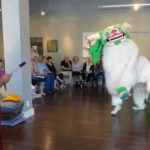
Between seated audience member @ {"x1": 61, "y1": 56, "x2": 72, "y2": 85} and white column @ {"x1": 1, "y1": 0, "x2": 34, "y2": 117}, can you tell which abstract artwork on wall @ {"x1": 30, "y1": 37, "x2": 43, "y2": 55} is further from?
white column @ {"x1": 1, "y1": 0, "x2": 34, "y2": 117}

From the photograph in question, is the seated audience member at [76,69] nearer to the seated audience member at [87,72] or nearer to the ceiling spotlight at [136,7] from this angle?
the seated audience member at [87,72]

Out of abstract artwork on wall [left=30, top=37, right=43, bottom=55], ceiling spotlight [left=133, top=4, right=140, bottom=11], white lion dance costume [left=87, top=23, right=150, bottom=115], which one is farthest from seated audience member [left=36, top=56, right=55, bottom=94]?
ceiling spotlight [left=133, top=4, right=140, bottom=11]

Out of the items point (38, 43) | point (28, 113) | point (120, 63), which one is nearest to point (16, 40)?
point (28, 113)

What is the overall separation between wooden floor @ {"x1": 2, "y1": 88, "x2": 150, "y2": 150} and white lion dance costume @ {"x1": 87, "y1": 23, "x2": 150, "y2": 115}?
42 centimetres

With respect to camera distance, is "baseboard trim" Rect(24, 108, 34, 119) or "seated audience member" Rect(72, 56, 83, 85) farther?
"seated audience member" Rect(72, 56, 83, 85)

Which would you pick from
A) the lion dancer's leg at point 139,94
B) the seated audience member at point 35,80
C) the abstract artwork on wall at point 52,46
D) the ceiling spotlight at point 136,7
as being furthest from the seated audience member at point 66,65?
the lion dancer's leg at point 139,94

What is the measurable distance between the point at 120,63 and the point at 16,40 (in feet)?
5.70

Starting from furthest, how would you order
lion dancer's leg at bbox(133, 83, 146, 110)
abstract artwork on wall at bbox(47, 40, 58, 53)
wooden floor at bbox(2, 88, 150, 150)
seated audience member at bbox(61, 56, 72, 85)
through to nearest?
abstract artwork on wall at bbox(47, 40, 58, 53)
seated audience member at bbox(61, 56, 72, 85)
lion dancer's leg at bbox(133, 83, 146, 110)
wooden floor at bbox(2, 88, 150, 150)

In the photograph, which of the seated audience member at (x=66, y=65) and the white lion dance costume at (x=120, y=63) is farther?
the seated audience member at (x=66, y=65)

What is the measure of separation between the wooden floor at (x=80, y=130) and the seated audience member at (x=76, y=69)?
269 centimetres

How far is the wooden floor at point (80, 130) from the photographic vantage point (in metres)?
2.54

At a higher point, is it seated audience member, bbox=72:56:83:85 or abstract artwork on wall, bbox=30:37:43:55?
abstract artwork on wall, bbox=30:37:43:55

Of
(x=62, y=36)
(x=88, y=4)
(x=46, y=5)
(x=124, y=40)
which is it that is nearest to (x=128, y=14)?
(x=88, y=4)

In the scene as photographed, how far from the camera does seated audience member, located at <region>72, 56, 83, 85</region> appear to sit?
705 centimetres
